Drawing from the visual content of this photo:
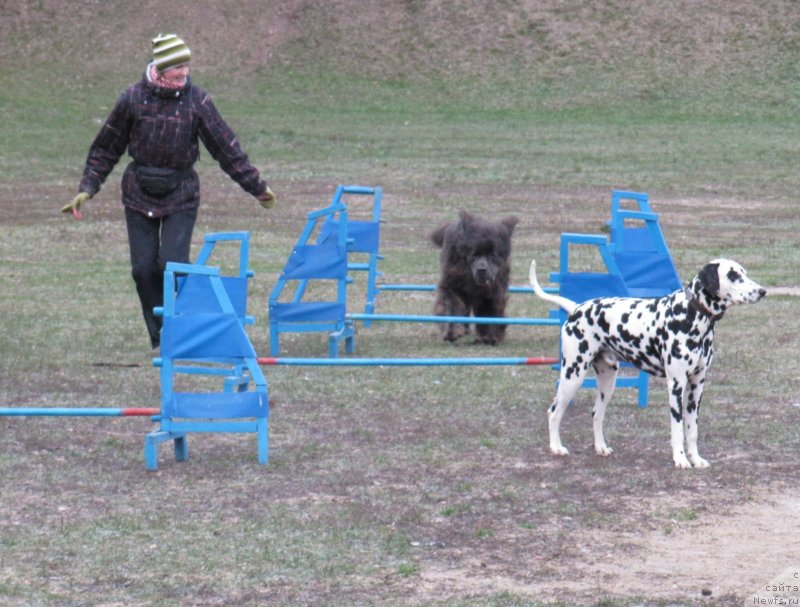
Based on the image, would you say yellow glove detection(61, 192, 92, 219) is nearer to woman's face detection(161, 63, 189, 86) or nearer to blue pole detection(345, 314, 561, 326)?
woman's face detection(161, 63, 189, 86)

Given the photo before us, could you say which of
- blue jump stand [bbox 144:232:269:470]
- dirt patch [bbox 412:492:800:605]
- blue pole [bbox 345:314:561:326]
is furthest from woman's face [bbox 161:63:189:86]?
dirt patch [bbox 412:492:800:605]

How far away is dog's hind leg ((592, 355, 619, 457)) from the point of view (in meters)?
8.07

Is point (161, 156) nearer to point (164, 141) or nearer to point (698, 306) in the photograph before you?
point (164, 141)

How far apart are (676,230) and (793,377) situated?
961cm

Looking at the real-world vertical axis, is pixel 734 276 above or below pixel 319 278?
above

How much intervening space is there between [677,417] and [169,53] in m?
4.03

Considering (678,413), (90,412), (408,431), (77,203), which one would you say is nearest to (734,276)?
(678,413)

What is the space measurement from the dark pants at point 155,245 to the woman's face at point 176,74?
904 mm

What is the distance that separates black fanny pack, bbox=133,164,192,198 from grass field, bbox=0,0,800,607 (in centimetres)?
126

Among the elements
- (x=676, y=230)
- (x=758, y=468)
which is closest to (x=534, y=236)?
(x=676, y=230)

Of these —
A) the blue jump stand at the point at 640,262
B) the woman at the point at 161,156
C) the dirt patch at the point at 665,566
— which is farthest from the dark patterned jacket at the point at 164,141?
the dirt patch at the point at 665,566

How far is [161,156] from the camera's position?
10.1m

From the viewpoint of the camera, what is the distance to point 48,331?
485 inches

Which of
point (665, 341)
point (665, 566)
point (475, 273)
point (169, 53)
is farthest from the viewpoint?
point (475, 273)
